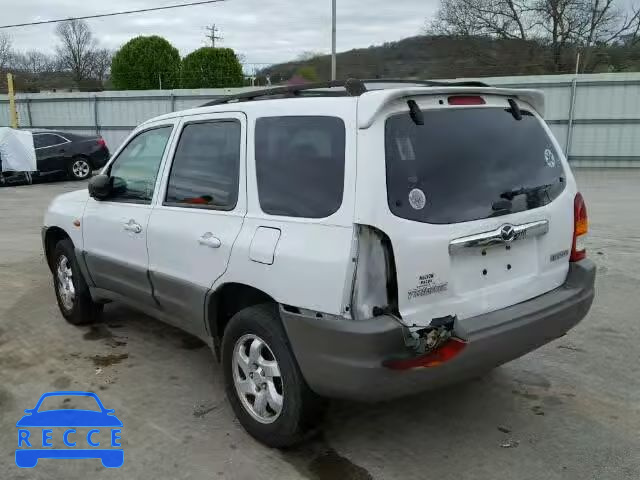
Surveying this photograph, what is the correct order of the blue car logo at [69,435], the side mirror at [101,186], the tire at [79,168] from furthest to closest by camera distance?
the tire at [79,168] → the side mirror at [101,186] → the blue car logo at [69,435]

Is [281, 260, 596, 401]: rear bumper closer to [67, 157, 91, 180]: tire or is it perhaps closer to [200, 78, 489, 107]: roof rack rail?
[200, 78, 489, 107]: roof rack rail

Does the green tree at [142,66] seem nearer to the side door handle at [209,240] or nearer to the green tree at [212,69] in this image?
the green tree at [212,69]

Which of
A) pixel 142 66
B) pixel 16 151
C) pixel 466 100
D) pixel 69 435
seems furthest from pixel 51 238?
pixel 142 66

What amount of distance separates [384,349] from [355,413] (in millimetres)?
1165

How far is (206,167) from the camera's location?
3.47 metres

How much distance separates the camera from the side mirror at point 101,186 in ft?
13.9

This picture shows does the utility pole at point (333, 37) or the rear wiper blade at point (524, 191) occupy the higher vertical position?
the utility pole at point (333, 37)

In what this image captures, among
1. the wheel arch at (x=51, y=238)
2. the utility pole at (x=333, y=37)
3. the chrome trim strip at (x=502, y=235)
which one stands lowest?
the wheel arch at (x=51, y=238)

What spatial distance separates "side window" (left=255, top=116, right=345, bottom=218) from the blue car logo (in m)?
1.60

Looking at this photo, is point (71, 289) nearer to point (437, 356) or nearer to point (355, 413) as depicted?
point (355, 413)

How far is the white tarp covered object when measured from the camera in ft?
51.3

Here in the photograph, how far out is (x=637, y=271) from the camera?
6336 millimetres

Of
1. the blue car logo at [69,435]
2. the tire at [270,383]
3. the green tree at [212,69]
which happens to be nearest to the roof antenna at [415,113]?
the tire at [270,383]

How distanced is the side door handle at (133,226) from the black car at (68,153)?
1382 cm
